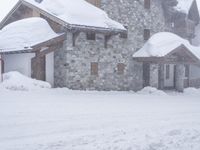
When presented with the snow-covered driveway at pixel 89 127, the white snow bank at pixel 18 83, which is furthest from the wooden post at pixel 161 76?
the snow-covered driveway at pixel 89 127

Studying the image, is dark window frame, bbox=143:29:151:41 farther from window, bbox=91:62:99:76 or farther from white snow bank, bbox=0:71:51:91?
white snow bank, bbox=0:71:51:91

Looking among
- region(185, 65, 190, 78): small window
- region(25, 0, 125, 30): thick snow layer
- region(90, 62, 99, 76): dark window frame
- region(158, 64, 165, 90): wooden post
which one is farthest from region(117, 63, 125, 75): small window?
region(185, 65, 190, 78): small window

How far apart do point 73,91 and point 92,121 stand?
31.3ft

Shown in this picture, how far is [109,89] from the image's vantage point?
24.3m

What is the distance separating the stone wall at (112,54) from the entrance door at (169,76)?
141 inches

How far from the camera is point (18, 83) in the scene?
18.8m

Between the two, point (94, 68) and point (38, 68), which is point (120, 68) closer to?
point (94, 68)

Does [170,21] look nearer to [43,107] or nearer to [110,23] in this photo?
[110,23]

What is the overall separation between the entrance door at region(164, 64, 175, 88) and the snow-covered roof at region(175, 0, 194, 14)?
5.38 m

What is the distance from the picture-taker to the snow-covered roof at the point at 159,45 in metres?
25.0

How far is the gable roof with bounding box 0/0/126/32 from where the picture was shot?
2152 centimetres

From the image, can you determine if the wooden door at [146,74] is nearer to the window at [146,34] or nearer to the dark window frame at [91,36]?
the window at [146,34]

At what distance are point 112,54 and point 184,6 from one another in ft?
39.9

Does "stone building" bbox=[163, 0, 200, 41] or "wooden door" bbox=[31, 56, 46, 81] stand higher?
"stone building" bbox=[163, 0, 200, 41]
